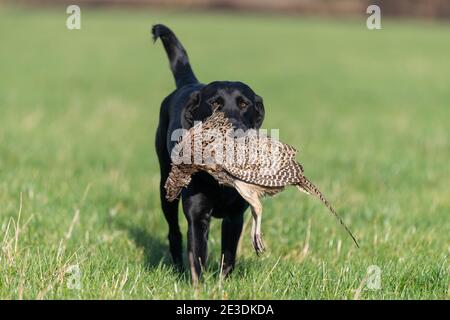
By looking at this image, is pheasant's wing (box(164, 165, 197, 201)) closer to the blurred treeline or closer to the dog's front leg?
the dog's front leg

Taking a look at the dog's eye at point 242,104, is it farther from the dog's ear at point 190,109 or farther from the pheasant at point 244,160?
the pheasant at point 244,160

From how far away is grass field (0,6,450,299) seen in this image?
4.20 m

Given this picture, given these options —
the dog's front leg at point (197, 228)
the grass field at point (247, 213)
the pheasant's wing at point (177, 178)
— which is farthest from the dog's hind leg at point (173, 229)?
the pheasant's wing at point (177, 178)

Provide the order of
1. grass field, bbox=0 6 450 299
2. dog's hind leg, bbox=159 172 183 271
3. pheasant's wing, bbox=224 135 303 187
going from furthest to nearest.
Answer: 1. dog's hind leg, bbox=159 172 183 271
2. grass field, bbox=0 6 450 299
3. pheasant's wing, bbox=224 135 303 187

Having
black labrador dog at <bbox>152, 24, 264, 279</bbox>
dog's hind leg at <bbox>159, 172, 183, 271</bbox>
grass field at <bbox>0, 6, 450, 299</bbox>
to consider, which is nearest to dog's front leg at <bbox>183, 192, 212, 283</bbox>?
black labrador dog at <bbox>152, 24, 264, 279</bbox>

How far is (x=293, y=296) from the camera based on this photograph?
393 cm

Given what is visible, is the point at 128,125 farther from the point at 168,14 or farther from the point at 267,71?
the point at 168,14

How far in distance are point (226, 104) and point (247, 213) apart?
177 centimetres

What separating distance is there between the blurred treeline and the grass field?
29.9 m

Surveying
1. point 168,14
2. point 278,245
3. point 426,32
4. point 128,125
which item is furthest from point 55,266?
point 168,14

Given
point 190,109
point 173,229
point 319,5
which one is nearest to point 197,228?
point 190,109

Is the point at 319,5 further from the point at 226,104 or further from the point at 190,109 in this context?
the point at 226,104

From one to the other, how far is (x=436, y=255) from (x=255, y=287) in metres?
1.81

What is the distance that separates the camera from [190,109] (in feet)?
16.3
